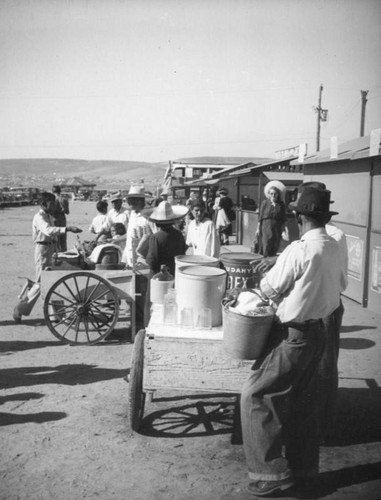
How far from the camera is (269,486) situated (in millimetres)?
2990

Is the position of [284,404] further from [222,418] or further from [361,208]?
[361,208]

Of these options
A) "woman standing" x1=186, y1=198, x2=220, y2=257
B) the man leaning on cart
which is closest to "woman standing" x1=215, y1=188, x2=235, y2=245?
"woman standing" x1=186, y1=198, x2=220, y2=257

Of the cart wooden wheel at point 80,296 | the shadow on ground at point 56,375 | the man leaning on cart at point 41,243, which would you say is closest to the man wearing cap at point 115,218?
the man leaning on cart at point 41,243

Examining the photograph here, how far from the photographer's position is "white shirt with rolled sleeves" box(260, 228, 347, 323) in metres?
2.83

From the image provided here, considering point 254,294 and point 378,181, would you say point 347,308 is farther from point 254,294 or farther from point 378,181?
point 254,294

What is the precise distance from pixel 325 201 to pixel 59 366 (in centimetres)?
365

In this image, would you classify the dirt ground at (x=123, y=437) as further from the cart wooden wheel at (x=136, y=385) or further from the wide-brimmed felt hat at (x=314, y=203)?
the wide-brimmed felt hat at (x=314, y=203)

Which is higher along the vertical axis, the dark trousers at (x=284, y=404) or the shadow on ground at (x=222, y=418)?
the dark trousers at (x=284, y=404)

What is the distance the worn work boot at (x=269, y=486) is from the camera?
2990 mm

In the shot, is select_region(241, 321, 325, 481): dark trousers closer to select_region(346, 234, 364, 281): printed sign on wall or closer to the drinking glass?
the drinking glass

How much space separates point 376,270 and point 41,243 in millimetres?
5605

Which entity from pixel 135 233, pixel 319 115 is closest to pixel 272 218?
pixel 135 233

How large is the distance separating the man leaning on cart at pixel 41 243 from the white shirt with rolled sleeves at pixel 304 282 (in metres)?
4.60

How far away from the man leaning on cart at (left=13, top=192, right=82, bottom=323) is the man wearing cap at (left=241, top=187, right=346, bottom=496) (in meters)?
4.49
